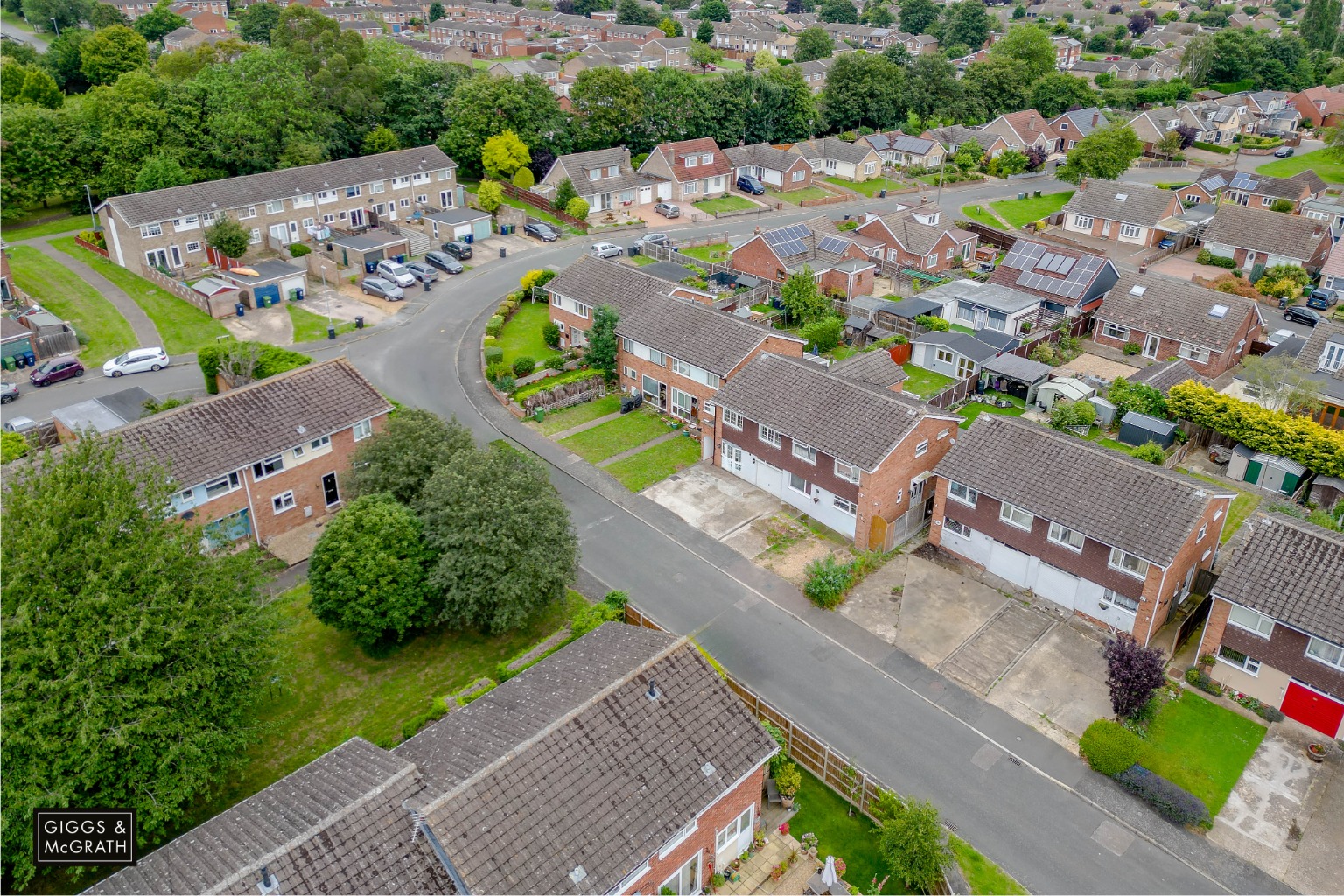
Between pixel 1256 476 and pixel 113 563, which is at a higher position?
pixel 113 563

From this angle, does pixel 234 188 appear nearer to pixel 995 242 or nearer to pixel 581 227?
pixel 581 227

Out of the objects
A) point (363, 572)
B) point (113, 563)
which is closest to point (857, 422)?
point (363, 572)

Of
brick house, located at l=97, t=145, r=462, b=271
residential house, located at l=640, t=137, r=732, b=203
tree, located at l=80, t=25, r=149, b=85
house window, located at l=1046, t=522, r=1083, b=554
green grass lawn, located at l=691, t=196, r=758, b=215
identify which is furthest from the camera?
tree, located at l=80, t=25, r=149, b=85

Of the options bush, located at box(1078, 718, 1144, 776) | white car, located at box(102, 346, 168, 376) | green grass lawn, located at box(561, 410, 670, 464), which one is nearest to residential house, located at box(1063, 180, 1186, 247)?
green grass lawn, located at box(561, 410, 670, 464)

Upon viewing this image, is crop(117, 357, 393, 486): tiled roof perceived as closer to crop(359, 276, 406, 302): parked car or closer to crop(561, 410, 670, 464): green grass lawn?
crop(561, 410, 670, 464): green grass lawn

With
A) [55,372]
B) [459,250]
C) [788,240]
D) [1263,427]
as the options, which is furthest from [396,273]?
[1263,427]

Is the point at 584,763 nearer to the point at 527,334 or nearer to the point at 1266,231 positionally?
the point at 527,334

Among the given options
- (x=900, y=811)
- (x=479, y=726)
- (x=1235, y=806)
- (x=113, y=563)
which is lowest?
(x=1235, y=806)

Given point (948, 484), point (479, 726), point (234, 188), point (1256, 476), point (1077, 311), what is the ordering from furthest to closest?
point (234, 188) < point (1077, 311) < point (1256, 476) < point (948, 484) < point (479, 726)
